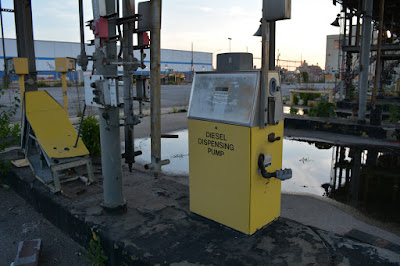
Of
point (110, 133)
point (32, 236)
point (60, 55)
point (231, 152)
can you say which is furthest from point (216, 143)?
point (60, 55)

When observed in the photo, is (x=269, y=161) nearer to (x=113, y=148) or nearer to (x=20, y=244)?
(x=113, y=148)

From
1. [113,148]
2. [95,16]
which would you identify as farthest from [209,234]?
[95,16]

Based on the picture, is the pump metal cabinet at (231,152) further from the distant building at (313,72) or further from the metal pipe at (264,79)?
the distant building at (313,72)

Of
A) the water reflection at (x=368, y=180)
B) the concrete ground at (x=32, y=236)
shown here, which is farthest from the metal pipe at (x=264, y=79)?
the water reflection at (x=368, y=180)

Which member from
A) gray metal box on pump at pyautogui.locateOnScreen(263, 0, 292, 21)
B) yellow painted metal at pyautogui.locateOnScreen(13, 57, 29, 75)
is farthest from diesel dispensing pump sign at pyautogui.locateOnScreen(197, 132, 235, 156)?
yellow painted metal at pyautogui.locateOnScreen(13, 57, 29, 75)

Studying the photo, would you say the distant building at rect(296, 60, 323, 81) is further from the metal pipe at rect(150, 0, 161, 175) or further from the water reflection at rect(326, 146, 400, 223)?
the metal pipe at rect(150, 0, 161, 175)

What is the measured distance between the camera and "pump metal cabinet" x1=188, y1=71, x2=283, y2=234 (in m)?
3.00

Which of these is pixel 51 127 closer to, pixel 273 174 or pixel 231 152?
pixel 231 152

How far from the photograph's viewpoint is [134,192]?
4543mm

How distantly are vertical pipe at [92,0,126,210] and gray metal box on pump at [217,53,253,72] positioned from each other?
1.15m

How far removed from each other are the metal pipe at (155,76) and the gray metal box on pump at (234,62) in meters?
0.65

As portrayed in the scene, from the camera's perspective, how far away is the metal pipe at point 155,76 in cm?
326

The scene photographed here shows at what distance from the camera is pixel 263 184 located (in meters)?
3.19

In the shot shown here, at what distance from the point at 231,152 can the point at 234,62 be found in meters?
0.93
